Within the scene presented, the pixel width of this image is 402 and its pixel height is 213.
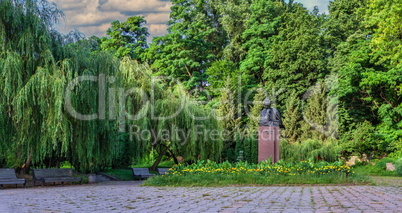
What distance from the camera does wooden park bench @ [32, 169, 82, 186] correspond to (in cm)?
1527

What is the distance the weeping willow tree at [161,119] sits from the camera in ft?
68.9

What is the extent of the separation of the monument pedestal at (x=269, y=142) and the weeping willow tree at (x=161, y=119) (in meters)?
5.61

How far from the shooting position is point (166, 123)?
21422 millimetres

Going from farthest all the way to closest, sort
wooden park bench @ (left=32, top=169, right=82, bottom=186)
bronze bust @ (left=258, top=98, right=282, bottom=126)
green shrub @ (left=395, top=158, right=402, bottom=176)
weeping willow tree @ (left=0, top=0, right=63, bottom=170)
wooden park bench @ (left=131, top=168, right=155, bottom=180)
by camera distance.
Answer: green shrub @ (left=395, top=158, right=402, bottom=176)
wooden park bench @ (left=131, top=168, right=155, bottom=180)
bronze bust @ (left=258, top=98, right=282, bottom=126)
wooden park bench @ (left=32, top=169, right=82, bottom=186)
weeping willow tree @ (left=0, top=0, right=63, bottom=170)

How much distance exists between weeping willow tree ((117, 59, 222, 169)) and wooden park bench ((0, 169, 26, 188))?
6508mm

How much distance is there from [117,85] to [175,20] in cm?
2436

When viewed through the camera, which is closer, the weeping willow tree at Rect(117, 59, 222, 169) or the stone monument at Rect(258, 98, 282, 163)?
the stone monument at Rect(258, 98, 282, 163)

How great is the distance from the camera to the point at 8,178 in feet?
47.6

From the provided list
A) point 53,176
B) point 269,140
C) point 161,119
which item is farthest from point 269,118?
point 53,176

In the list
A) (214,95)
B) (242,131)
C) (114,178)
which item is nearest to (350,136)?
(242,131)

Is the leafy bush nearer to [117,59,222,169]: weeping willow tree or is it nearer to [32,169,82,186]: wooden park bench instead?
[117,59,222,169]: weeping willow tree

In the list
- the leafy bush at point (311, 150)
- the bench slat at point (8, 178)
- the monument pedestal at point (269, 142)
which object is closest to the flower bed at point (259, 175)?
the monument pedestal at point (269, 142)

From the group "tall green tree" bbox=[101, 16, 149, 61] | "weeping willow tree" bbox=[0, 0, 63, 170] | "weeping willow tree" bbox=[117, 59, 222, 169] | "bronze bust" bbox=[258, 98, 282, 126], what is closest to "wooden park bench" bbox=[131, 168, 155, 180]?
"weeping willow tree" bbox=[117, 59, 222, 169]

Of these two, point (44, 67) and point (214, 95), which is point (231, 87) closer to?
point (214, 95)
